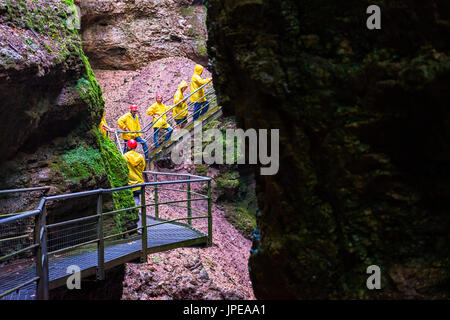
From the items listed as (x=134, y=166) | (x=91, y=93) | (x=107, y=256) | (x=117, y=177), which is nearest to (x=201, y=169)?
(x=134, y=166)

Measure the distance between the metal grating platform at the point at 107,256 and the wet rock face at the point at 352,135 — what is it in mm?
2739

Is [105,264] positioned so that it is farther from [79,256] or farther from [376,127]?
[376,127]

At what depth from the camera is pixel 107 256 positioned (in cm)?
608

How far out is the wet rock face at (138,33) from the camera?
19.2 meters

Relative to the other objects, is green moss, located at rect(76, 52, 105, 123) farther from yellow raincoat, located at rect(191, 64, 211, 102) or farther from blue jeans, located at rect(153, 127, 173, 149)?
yellow raincoat, located at rect(191, 64, 211, 102)

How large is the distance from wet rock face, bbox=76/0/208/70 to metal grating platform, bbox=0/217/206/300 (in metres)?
12.2

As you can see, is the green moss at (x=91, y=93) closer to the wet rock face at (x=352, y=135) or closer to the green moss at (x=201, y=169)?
the wet rock face at (x=352, y=135)

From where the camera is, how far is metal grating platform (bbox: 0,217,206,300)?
4.30m

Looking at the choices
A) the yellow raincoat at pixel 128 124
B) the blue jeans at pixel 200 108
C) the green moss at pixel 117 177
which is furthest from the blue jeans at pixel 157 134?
the green moss at pixel 117 177

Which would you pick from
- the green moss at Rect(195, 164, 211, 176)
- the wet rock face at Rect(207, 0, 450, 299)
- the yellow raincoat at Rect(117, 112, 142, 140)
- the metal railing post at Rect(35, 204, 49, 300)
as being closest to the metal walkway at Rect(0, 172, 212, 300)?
the metal railing post at Rect(35, 204, 49, 300)

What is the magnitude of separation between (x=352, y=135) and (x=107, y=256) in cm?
441
